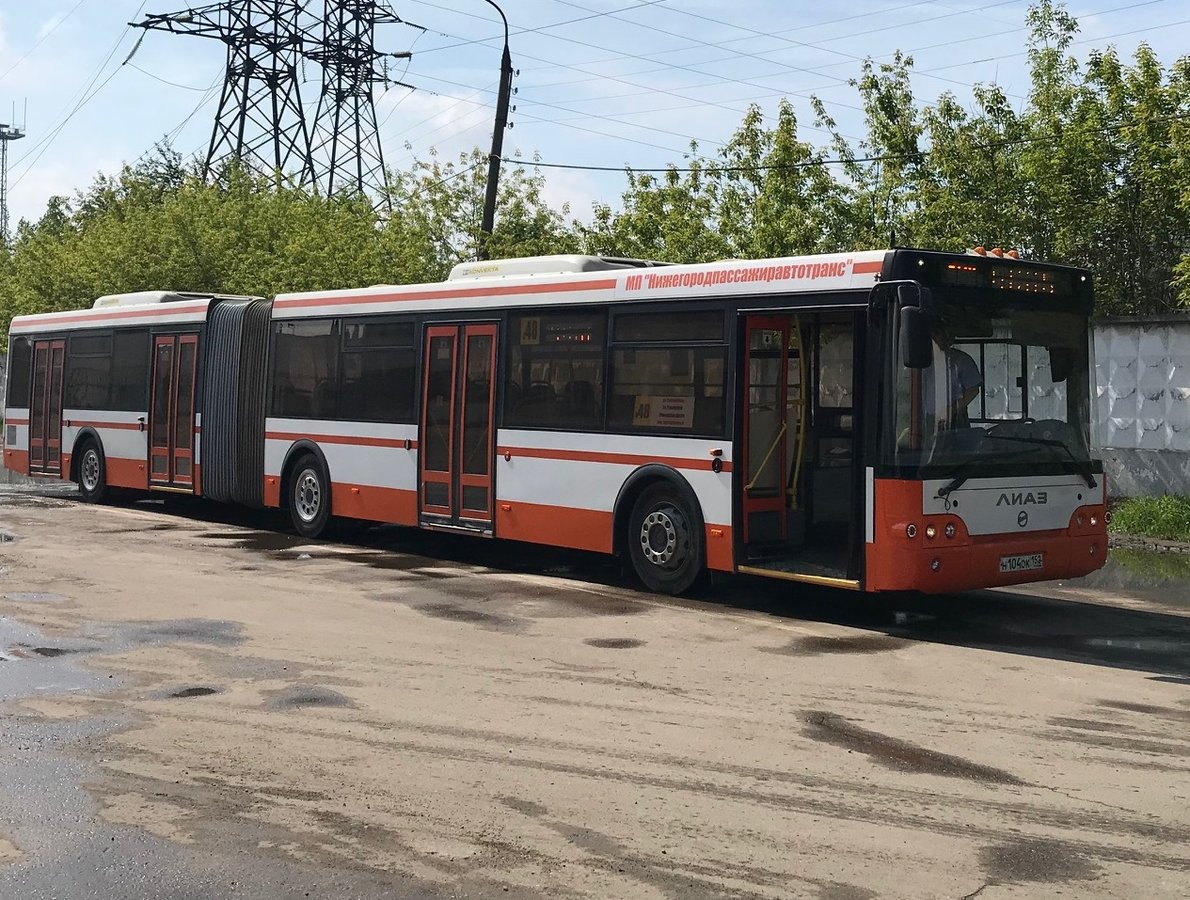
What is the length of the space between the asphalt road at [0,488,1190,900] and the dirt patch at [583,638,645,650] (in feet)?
0.15

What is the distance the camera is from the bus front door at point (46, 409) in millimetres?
24422

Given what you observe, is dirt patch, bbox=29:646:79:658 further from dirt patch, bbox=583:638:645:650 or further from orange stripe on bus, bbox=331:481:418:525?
orange stripe on bus, bbox=331:481:418:525

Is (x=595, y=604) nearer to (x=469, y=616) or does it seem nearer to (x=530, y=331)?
(x=469, y=616)

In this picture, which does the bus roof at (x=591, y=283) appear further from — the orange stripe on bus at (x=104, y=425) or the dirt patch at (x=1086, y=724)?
the orange stripe on bus at (x=104, y=425)

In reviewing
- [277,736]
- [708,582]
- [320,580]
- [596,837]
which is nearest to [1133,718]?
[596,837]

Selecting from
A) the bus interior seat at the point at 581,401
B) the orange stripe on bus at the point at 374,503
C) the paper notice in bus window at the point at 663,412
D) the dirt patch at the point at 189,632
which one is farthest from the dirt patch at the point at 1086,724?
the orange stripe on bus at the point at 374,503

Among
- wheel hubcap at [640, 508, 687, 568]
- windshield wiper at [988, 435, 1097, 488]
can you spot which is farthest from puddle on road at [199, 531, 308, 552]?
windshield wiper at [988, 435, 1097, 488]

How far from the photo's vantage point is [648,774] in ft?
23.5

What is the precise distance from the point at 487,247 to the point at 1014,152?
35.2 feet

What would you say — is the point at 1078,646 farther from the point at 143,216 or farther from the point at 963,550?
Result: the point at 143,216

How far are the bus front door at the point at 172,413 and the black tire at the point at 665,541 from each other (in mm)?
9345

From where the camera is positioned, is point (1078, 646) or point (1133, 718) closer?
point (1133, 718)

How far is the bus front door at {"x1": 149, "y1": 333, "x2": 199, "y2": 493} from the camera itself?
21.2 m

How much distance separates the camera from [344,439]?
1788 centimetres
